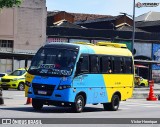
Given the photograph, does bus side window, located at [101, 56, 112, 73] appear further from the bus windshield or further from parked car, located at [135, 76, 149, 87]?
parked car, located at [135, 76, 149, 87]

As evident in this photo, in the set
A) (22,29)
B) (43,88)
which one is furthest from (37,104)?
(22,29)

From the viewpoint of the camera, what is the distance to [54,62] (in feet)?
67.6

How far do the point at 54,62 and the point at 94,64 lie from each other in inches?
77.5

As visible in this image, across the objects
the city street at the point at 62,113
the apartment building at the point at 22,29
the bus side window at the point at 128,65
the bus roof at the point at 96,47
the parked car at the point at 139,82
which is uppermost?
the apartment building at the point at 22,29

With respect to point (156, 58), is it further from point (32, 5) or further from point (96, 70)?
point (96, 70)

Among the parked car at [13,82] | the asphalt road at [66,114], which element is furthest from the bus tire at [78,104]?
the parked car at [13,82]

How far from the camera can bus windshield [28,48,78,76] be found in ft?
66.5

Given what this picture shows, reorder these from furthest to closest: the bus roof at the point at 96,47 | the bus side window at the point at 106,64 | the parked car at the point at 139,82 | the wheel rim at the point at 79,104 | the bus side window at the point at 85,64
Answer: the parked car at the point at 139,82 → the bus side window at the point at 106,64 → the bus roof at the point at 96,47 → the bus side window at the point at 85,64 → the wheel rim at the point at 79,104

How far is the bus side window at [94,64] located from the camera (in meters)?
21.6

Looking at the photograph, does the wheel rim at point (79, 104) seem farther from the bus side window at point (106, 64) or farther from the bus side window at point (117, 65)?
the bus side window at point (117, 65)

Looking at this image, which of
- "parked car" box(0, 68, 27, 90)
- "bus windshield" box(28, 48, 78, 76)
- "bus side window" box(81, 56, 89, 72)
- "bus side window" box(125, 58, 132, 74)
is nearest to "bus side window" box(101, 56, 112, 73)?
"bus side window" box(81, 56, 89, 72)

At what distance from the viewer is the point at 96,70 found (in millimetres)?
21953

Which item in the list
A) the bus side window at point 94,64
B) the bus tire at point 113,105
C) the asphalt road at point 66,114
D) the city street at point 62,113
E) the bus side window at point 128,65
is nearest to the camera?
the asphalt road at point 66,114

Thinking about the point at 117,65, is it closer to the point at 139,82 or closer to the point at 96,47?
the point at 96,47
